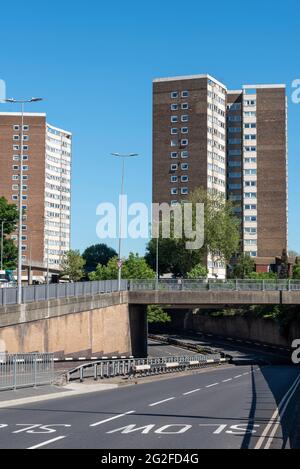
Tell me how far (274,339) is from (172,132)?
67558mm

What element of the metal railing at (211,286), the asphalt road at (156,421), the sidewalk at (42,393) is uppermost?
the metal railing at (211,286)

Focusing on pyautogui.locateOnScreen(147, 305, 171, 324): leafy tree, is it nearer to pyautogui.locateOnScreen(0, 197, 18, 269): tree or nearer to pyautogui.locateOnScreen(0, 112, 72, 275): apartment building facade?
pyautogui.locateOnScreen(0, 197, 18, 269): tree

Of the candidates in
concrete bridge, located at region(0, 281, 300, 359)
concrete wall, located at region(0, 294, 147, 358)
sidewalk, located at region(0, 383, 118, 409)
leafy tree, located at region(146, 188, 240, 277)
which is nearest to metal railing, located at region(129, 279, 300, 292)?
concrete bridge, located at region(0, 281, 300, 359)

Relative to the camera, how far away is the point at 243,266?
143875 millimetres

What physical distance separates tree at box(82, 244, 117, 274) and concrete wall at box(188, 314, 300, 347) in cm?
7688

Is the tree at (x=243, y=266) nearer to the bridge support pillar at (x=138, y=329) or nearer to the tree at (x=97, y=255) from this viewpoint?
the tree at (x=97, y=255)

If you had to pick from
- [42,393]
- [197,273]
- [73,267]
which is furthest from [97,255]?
[42,393]

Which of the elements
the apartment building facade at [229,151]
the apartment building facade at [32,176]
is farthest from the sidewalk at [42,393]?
the apartment building facade at [32,176]

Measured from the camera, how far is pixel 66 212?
191 metres

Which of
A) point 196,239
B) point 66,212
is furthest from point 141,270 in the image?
point 66,212

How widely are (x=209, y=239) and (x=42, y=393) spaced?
289 feet

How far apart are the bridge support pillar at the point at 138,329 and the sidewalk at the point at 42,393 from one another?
34552mm

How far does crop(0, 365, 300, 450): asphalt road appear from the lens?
54.0 ft

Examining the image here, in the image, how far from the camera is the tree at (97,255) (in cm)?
19700
